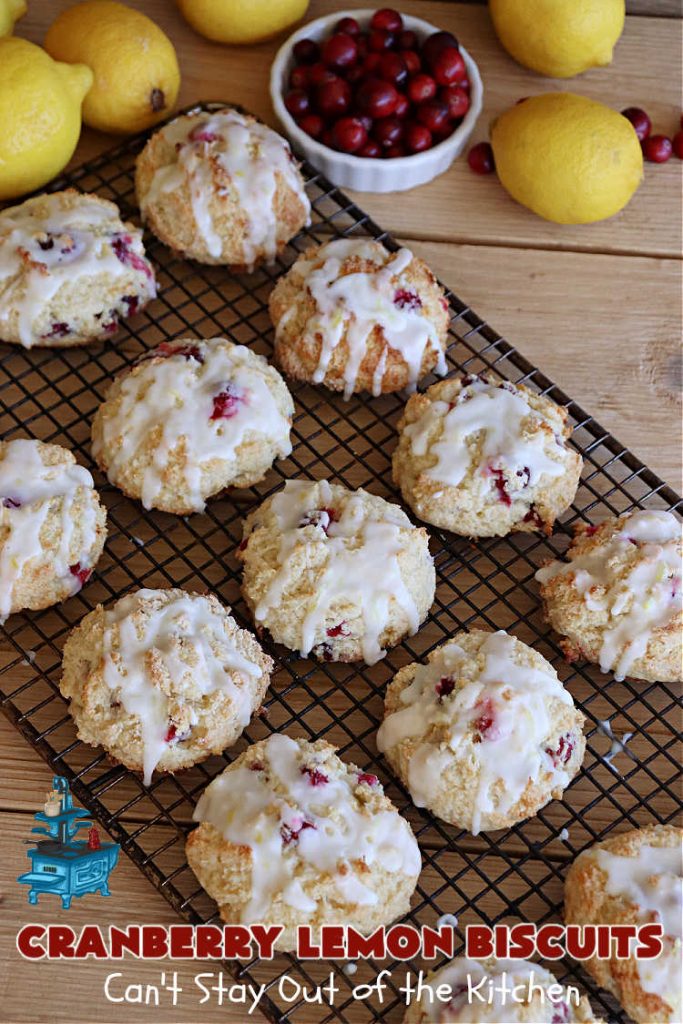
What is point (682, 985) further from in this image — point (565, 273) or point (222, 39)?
point (222, 39)

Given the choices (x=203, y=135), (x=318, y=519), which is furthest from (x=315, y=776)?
(x=203, y=135)

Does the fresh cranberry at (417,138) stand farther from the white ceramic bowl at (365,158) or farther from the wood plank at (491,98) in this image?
the wood plank at (491,98)

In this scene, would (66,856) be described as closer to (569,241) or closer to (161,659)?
(161,659)

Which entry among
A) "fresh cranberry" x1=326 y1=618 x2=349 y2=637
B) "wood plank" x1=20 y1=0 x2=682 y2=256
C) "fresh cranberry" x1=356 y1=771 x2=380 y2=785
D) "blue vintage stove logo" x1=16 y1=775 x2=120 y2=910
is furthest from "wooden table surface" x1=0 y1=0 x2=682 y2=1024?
"blue vintage stove logo" x1=16 y1=775 x2=120 y2=910

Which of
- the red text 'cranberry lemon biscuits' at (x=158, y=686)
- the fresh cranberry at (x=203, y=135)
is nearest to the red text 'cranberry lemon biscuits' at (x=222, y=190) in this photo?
the fresh cranberry at (x=203, y=135)

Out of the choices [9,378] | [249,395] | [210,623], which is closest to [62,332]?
[9,378]

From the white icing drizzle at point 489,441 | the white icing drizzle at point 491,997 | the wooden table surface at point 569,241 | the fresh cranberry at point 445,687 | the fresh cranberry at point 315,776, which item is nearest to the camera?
the white icing drizzle at point 491,997

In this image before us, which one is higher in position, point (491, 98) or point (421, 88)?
point (421, 88)

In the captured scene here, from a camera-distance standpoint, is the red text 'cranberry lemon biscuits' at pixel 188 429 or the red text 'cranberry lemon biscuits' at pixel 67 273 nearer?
the red text 'cranberry lemon biscuits' at pixel 188 429
